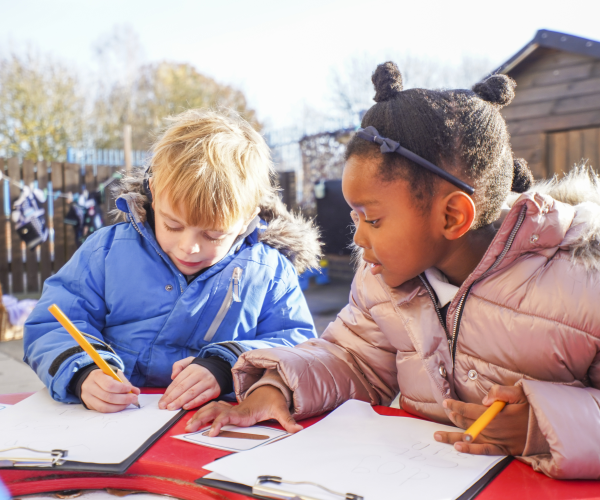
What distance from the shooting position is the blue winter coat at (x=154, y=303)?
52.8 inches

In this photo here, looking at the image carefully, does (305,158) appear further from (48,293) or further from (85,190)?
(48,293)

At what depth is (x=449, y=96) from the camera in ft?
3.23

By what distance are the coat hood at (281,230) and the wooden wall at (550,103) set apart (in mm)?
4564

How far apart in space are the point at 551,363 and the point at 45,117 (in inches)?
546

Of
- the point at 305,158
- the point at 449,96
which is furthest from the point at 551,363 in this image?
the point at 305,158

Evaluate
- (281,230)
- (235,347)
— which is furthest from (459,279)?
(281,230)

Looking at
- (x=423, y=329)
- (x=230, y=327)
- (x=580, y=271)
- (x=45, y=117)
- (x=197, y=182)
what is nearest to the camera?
(x=580, y=271)

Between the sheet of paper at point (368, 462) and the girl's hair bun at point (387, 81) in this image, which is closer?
the sheet of paper at point (368, 462)

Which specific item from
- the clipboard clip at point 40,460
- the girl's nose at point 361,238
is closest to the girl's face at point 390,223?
the girl's nose at point 361,238

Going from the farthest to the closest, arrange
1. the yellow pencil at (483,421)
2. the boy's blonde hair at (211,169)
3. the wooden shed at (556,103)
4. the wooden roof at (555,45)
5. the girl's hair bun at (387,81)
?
the wooden shed at (556,103) < the wooden roof at (555,45) < the boy's blonde hair at (211,169) < the girl's hair bun at (387,81) < the yellow pencil at (483,421)

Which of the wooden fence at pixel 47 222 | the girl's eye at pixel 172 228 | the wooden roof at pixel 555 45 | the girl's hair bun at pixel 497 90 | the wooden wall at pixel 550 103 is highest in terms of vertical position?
the wooden roof at pixel 555 45

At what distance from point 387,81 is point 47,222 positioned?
6.60 m

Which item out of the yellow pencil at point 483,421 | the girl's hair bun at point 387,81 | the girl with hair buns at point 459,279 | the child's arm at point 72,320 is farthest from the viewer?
the child's arm at point 72,320

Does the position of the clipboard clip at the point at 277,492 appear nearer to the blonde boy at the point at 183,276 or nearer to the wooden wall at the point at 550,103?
the blonde boy at the point at 183,276
